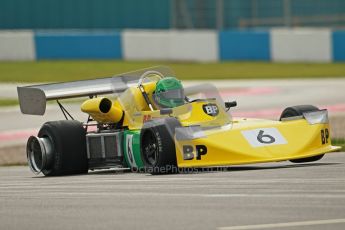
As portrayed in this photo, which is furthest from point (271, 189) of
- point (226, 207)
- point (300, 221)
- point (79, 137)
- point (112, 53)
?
point (112, 53)

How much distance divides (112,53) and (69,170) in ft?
84.2

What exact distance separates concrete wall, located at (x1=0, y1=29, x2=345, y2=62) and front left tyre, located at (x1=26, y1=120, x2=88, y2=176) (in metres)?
23.0

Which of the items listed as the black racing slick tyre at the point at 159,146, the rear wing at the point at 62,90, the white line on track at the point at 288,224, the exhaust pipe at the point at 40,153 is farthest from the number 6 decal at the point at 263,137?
the white line on track at the point at 288,224

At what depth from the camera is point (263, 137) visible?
443 inches

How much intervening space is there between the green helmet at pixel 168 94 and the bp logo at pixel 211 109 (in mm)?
461

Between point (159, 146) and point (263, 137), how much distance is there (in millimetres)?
1058

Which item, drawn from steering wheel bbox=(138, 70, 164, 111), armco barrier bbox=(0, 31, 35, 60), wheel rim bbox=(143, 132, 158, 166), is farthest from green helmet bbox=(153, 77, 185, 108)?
armco barrier bbox=(0, 31, 35, 60)

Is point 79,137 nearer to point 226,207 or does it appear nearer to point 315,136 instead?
point 315,136

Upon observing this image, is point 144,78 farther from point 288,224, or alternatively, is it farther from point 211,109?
point 288,224

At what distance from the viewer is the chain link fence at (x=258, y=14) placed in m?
45.3

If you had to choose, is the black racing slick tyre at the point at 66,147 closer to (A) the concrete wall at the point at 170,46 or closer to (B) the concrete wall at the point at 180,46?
(B) the concrete wall at the point at 180,46

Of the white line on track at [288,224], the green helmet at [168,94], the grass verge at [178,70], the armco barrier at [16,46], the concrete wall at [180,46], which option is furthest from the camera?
the armco barrier at [16,46]

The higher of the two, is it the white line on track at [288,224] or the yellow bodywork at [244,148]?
the white line on track at [288,224]

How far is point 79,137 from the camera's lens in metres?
12.7
